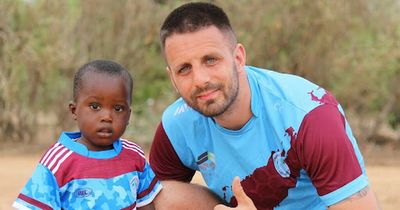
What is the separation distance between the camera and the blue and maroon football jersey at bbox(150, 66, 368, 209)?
3.47m

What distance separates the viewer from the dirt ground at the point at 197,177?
22.5ft

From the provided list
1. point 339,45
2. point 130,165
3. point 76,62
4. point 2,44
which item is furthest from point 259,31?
point 130,165

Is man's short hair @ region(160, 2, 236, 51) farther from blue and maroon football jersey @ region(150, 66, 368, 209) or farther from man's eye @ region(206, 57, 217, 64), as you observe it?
blue and maroon football jersey @ region(150, 66, 368, 209)

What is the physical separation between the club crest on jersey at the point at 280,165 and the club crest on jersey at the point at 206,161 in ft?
1.18

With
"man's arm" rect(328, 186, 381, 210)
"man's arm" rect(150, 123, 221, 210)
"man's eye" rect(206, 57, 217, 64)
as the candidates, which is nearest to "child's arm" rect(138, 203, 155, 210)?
"man's arm" rect(150, 123, 221, 210)

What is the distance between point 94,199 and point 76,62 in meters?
6.84

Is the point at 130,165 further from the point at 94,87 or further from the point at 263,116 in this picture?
the point at 263,116

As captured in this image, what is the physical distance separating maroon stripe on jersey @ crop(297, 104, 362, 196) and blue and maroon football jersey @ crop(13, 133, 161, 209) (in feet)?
2.54

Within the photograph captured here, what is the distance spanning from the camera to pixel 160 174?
4336 millimetres

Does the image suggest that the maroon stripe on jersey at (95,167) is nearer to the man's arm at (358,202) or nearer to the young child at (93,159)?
the young child at (93,159)

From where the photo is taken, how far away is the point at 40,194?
10.7 ft

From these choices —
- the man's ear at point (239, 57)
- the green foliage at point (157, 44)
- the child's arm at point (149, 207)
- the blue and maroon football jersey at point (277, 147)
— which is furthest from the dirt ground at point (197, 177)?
the man's ear at point (239, 57)

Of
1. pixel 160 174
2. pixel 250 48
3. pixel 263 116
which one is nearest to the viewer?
pixel 263 116

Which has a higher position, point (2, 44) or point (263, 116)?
point (2, 44)
